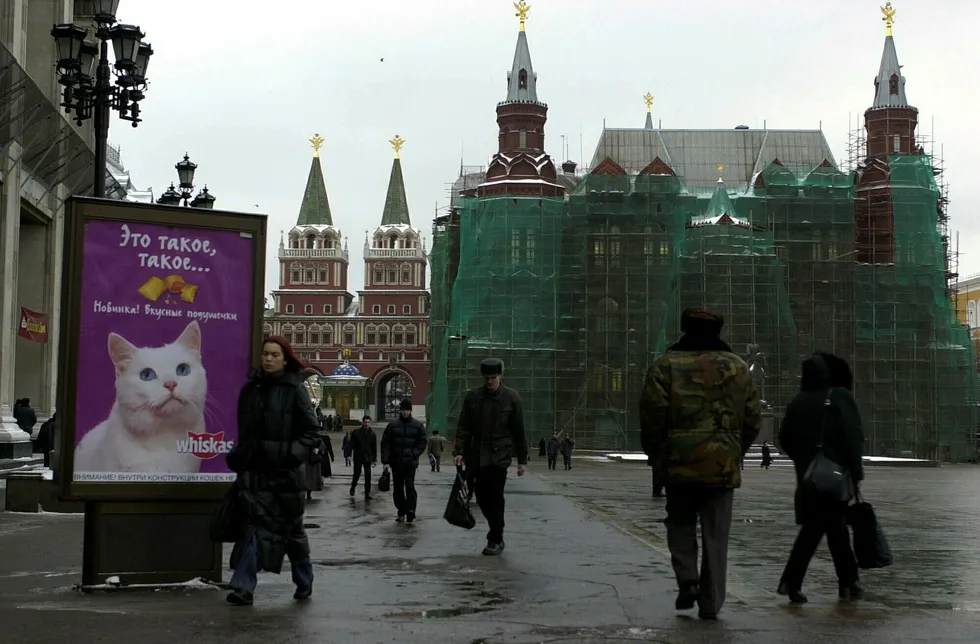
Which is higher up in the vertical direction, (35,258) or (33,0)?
(33,0)

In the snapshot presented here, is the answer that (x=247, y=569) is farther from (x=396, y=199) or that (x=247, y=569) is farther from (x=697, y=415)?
(x=396, y=199)

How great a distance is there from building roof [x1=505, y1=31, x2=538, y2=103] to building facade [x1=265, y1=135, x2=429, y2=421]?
143 ft

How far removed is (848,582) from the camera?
8.05m

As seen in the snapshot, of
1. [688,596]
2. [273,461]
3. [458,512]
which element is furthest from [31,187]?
[688,596]

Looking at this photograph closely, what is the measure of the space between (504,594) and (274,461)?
1.66 m

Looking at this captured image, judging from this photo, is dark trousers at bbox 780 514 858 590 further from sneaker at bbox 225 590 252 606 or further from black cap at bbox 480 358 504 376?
black cap at bbox 480 358 504 376

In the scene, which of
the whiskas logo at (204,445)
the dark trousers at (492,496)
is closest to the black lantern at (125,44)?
the dark trousers at (492,496)

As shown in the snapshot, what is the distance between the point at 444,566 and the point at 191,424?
2.40 m

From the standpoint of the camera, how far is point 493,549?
34.8 feet

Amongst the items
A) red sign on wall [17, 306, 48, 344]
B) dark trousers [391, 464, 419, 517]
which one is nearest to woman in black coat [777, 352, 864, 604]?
dark trousers [391, 464, 419, 517]

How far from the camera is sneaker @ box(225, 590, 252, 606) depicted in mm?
7250

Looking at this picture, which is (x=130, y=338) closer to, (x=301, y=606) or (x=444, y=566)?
(x=301, y=606)

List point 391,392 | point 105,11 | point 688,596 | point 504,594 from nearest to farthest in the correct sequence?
point 688,596 < point 504,594 < point 105,11 < point 391,392

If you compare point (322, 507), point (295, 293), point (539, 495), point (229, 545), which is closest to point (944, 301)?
point (539, 495)
